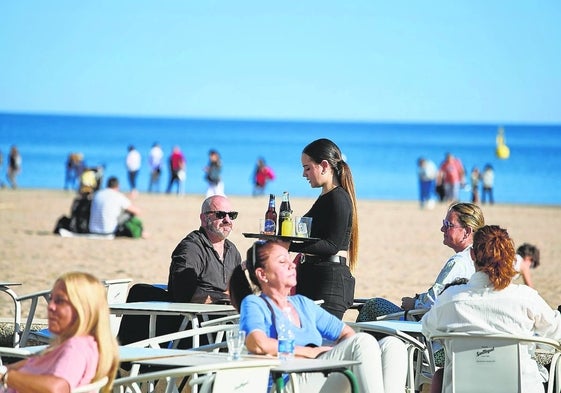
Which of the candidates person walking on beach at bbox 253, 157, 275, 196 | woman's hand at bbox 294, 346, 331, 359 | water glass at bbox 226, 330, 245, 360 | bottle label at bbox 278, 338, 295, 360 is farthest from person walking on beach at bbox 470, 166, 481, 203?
water glass at bbox 226, 330, 245, 360

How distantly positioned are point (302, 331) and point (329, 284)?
1555 millimetres

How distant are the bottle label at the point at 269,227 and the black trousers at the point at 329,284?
0.26m

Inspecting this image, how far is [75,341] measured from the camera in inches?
161

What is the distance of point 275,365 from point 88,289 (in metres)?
0.74

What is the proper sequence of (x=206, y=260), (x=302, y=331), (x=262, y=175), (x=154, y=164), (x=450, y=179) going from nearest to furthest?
1. (x=302, y=331)
2. (x=206, y=260)
3. (x=450, y=179)
4. (x=262, y=175)
5. (x=154, y=164)

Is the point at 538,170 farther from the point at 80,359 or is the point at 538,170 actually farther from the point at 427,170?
the point at 80,359

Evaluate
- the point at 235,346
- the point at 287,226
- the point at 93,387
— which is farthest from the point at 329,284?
the point at 93,387

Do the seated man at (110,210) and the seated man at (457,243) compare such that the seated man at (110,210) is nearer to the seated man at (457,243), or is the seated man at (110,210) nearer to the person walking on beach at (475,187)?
the seated man at (457,243)

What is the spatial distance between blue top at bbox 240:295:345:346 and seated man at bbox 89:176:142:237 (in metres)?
13.7

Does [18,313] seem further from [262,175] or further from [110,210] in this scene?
[262,175]

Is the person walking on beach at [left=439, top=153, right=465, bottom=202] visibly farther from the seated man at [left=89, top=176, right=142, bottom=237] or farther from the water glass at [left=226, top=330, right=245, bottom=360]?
the water glass at [left=226, top=330, right=245, bottom=360]

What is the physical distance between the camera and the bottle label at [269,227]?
6.82 m

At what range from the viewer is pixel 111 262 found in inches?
635

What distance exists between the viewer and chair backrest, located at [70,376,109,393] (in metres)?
4.04
